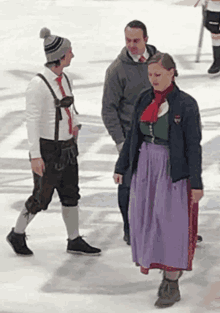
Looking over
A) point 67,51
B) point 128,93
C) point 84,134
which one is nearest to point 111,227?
point 128,93

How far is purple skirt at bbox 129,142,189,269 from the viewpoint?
4180 millimetres

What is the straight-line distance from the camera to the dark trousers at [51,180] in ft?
15.8

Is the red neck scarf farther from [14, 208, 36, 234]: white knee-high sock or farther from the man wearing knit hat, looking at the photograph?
[14, 208, 36, 234]: white knee-high sock

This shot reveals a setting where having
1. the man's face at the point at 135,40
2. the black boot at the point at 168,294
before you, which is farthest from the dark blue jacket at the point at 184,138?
the man's face at the point at 135,40

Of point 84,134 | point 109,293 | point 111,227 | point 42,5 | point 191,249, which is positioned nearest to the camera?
point 191,249

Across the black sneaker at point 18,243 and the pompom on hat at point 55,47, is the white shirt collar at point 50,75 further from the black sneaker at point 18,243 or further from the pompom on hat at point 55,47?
the black sneaker at point 18,243

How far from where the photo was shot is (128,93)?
502cm

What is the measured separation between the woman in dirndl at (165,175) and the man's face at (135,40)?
665 mm

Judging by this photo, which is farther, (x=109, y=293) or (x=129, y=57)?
(x=129, y=57)

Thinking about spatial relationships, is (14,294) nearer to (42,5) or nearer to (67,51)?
(67,51)

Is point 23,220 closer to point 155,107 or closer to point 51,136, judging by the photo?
point 51,136

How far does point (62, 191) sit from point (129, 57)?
3.48ft

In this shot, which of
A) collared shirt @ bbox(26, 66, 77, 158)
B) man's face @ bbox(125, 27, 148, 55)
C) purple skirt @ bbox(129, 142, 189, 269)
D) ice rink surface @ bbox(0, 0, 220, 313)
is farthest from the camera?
man's face @ bbox(125, 27, 148, 55)

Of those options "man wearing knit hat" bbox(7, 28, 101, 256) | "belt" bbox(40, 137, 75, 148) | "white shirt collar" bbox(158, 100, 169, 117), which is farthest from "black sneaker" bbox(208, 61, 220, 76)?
"white shirt collar" bbox(158, 100, 169, 117)
